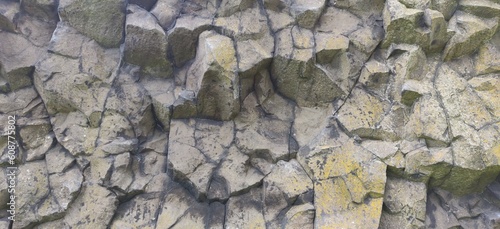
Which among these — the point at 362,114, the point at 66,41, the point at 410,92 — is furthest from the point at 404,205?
the point at 66,41

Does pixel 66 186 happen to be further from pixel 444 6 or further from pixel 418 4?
pixel 444 6

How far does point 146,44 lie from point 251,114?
3.58ft

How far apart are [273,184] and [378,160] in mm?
817

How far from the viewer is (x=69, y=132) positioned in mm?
3439

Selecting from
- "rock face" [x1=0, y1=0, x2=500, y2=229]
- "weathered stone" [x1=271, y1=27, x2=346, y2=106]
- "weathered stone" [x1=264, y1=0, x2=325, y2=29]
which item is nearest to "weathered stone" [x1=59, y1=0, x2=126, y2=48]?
"rock face" [x1=0, y1=0, x2=500, y2=229]

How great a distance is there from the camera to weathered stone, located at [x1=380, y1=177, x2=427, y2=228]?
301 centimetres

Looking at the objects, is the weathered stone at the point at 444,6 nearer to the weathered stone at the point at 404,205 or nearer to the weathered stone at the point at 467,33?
the weathered stone at the point at 467,33

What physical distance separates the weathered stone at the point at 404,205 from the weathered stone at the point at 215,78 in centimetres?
140

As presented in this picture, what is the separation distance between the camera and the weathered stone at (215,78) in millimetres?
3311

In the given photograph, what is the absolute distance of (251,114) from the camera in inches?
139

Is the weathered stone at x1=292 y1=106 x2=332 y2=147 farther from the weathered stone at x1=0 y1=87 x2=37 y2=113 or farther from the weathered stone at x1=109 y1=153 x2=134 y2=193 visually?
the weathered stone at x1=0 y1=87 x2=37 y2=113

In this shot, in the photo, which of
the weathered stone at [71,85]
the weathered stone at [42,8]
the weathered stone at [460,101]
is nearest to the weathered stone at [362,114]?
the weathered stone at [460,101]

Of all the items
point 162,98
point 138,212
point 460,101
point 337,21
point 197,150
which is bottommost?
point 138,212

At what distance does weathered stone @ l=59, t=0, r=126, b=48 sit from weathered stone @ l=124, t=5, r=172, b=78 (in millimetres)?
137
